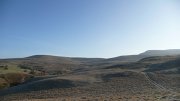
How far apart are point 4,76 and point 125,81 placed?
33.5 m

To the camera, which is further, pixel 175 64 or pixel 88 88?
pixel 175 64

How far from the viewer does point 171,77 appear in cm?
5562

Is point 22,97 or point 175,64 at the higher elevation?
point 175,64

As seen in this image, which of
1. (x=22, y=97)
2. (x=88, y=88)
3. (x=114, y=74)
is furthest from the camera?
(x=114, y=74)

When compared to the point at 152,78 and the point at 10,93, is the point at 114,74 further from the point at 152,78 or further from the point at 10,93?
the point at 10,93

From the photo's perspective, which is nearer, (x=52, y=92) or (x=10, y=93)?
(x=52, y=92)

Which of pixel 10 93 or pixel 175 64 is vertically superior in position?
pixel 175 64

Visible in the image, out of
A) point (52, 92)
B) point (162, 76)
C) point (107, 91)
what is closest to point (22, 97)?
point (52, 92)

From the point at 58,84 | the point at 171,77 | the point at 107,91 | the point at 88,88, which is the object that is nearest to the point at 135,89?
the point at 107,91

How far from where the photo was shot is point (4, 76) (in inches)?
2872

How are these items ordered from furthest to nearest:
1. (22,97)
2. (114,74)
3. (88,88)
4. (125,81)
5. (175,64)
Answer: (175,64), (114,74), (125,81), (88,88), (22,97)

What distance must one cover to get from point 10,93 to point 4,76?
861 inches

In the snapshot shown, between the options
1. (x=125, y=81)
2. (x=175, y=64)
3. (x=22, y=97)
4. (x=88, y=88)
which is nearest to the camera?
(x=22, y=97)

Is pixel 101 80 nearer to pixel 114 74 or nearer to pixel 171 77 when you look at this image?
pixel 114 74
